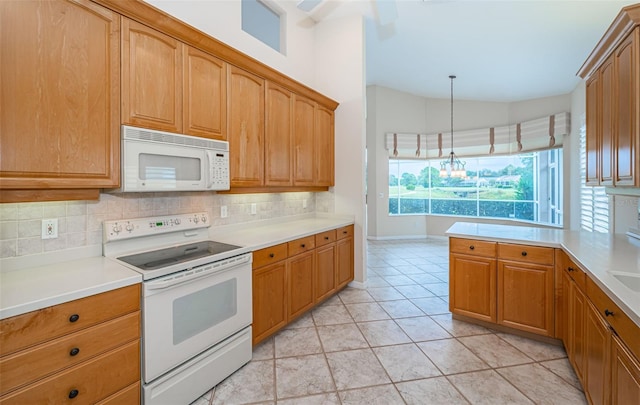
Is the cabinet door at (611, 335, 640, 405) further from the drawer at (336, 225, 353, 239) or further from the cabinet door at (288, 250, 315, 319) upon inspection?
A: the drawer at (336, 225, 353, 239)

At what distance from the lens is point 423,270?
4.73 m

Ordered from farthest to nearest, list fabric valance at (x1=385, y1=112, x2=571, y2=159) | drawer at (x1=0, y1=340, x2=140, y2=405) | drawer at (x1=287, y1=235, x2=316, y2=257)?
fabric valance at (x1=385, y1=112, x2=571, y2=159) → drawer at (x1=287, y1=235, x2=316, y2=257) → drawer at (x1=0, y1=340, x2=140, y2=405)

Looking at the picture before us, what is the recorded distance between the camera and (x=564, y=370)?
7.13 ft

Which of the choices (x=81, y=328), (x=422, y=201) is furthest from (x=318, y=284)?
(x=422, y=201)

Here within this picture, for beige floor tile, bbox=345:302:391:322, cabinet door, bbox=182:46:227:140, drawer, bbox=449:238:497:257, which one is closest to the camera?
cabinet door, bbox=182:46:227:140

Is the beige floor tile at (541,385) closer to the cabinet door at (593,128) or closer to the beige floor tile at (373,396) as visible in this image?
the beige floor tile at (373,396)

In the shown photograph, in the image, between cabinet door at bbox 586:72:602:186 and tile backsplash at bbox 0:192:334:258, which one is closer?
tile backsplash at bbox 0:192:334:258

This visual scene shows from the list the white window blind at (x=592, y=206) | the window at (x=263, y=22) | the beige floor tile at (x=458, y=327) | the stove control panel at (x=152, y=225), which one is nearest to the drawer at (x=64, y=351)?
the stove control panel at (x=152, y=225)

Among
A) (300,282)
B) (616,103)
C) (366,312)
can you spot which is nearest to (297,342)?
(300,282)

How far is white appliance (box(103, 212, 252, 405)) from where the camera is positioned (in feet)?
5.43

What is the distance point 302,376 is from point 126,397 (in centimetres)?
109

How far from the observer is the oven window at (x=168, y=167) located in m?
1.94

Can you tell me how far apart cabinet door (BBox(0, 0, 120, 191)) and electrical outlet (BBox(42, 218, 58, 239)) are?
0.33 m

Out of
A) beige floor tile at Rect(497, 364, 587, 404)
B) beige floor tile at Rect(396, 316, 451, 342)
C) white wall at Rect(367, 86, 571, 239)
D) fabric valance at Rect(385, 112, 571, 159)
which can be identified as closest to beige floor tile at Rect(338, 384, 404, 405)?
beige floor tile at Rect(396, 316, 451, 342)
